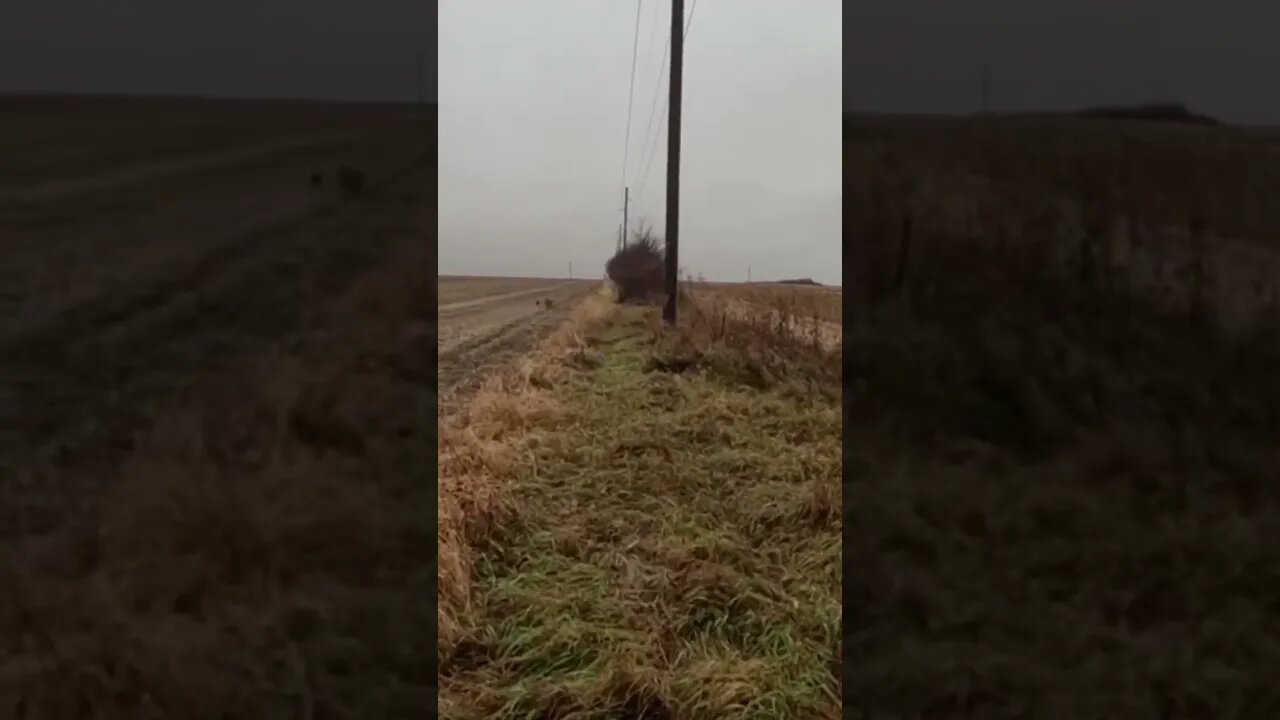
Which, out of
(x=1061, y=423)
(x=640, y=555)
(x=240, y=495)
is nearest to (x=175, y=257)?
(x=240, y=495)

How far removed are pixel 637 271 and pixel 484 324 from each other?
345 cm

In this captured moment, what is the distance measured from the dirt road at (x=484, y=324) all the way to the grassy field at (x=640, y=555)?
22.1 inches

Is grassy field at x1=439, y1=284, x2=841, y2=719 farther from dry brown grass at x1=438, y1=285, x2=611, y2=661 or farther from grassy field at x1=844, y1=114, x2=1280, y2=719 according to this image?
grassy field at x1=844, y1=114, x2=1280, y2=719

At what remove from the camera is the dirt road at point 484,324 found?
15.0ft

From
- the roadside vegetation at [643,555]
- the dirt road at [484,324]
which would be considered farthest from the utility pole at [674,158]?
the roadside vegetation at [643,555]

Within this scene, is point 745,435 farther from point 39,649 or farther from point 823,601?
point 39,649

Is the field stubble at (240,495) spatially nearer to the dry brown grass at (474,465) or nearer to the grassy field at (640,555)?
the dry brown grass at (474,465)

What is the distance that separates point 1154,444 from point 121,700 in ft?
12.3

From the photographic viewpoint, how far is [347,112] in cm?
295

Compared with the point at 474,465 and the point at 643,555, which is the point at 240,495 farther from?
the point at 643,555

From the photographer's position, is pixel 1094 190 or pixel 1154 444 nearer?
pixel 1154 444

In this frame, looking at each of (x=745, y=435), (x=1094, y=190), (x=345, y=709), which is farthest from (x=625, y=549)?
(x=1094, y=190)

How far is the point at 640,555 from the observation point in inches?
100

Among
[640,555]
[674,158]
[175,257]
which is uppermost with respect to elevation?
[674,158]
